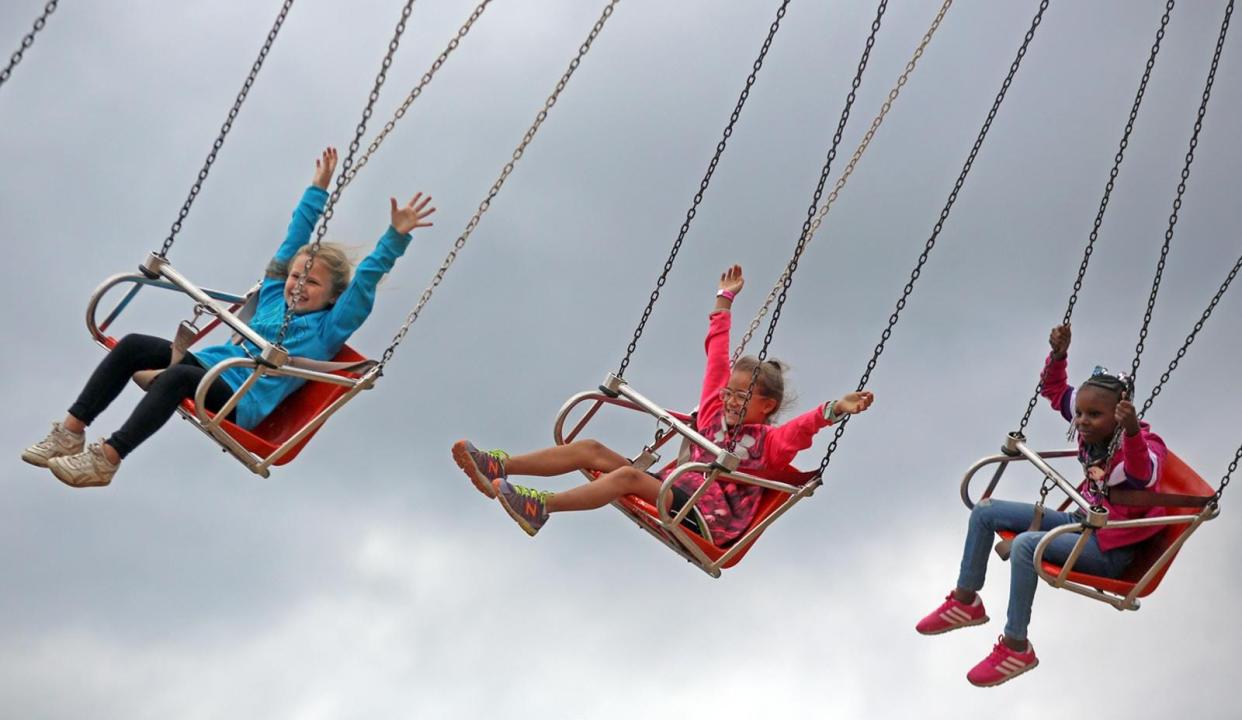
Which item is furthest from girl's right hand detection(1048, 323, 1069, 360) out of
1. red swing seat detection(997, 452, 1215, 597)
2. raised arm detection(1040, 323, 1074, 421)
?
red swing seat detection(997, 452, 1215, 597)

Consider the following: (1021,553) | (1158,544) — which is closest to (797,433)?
(1021,553)

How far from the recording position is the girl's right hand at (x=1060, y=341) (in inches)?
432

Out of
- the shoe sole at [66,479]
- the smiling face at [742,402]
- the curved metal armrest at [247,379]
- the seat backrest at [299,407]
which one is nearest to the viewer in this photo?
the curved metal armrest at [247,379]

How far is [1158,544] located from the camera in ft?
34.1

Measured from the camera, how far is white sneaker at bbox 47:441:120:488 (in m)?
9.45

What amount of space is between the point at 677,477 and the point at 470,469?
0.98 metres

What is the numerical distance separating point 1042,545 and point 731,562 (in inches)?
57.5

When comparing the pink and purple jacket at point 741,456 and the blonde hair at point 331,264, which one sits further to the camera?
the blonde hair at point 331,264

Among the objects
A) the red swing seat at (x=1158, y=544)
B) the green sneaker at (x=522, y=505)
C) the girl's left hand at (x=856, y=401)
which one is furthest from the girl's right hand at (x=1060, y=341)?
the green sneaker at (x=522, y=505)

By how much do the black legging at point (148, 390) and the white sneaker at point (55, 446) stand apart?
106 millimetres

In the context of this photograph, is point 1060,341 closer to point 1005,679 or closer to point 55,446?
point 1005,679

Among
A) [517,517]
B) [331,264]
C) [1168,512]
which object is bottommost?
[517,517]

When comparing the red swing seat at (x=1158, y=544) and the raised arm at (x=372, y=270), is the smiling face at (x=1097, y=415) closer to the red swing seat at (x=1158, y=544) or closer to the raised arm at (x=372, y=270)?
the red swing seat at (x=1158, y=544)

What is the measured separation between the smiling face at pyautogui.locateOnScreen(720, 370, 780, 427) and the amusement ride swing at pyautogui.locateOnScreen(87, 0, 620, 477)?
1645 mm
